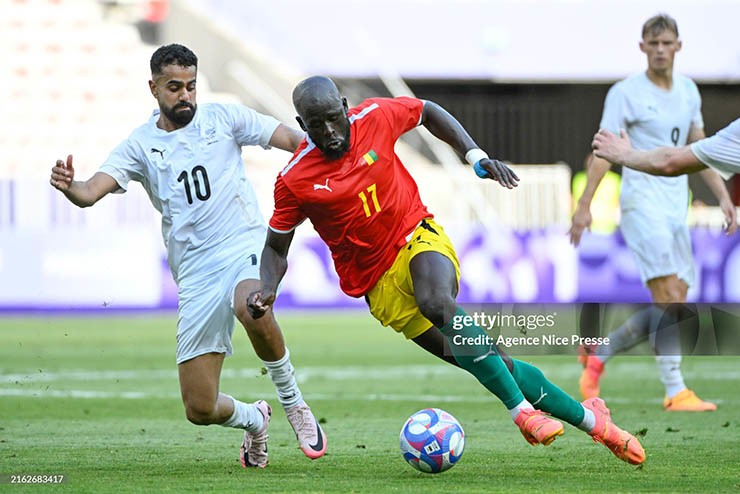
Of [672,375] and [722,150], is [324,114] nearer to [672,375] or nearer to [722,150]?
[722,150]

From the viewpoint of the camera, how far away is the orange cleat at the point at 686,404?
30.3ft

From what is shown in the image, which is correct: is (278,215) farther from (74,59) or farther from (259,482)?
(74,59)

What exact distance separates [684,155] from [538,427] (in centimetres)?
149

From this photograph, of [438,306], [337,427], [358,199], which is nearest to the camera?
[438,306]

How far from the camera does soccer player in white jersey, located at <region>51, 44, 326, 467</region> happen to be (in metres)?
6.82

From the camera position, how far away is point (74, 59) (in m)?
25.7

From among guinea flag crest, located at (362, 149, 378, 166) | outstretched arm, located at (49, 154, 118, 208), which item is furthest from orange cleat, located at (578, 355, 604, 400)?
outstretched arm, located at (49, 154, 118, 208)

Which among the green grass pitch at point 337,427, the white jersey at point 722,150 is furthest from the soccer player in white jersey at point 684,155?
the green grass pitch at point 337,427

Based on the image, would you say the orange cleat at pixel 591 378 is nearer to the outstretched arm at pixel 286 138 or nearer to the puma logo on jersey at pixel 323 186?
the outstretched arm at pixel 286 138

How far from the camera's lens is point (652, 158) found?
6211 millimetres

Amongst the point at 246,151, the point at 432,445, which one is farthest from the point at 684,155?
the point at 246,151

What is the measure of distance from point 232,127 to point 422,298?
1750 millimetres

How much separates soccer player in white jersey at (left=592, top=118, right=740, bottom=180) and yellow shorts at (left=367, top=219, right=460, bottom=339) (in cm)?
90

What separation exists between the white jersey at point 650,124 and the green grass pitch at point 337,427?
5.10 ft
